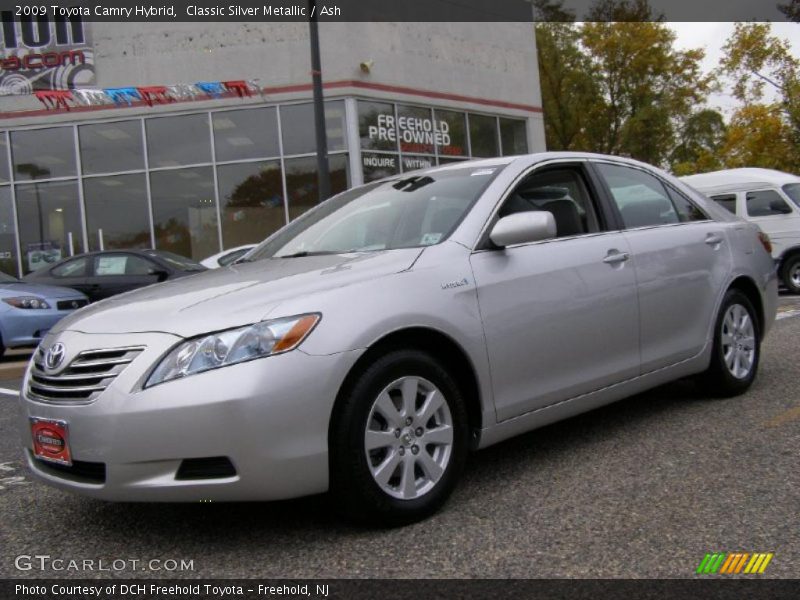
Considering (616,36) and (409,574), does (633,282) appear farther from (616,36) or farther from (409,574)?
(616,36)

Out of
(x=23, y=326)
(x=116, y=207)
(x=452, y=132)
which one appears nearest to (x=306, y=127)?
(x=452, y=132)

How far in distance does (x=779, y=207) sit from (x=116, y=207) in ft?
44.9

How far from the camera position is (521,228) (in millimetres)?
3559

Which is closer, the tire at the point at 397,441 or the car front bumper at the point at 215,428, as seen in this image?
the car front bumper at the point at 215,428

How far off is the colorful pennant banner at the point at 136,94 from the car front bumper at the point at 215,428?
1580 cm

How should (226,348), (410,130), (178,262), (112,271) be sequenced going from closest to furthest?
(226,348) < (112,271) < (178,262) < (410,130)

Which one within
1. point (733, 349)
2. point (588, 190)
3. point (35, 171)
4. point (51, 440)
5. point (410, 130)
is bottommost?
point (733, 349)

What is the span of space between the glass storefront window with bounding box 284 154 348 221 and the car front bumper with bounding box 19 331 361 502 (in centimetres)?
1523

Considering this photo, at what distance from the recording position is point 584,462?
3896 mm

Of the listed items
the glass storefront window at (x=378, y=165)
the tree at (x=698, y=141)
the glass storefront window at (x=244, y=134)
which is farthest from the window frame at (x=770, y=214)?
the tree at (x=698, y=141)

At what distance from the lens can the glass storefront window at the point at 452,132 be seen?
19547mm

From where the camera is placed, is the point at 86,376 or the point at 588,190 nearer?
the point at 86,376

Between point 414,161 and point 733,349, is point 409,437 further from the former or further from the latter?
point 414,161

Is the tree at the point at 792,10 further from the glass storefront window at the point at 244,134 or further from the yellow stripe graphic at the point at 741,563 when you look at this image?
the yellow stripe graphic at the point at 741,563
